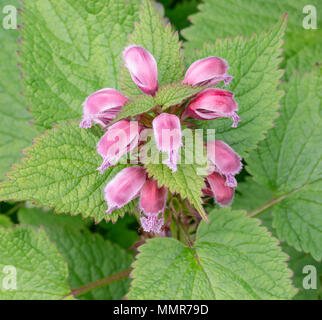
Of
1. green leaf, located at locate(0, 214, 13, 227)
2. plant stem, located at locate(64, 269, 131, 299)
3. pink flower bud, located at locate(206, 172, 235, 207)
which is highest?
green leaf, located at locate(0, 214, 13, 227)

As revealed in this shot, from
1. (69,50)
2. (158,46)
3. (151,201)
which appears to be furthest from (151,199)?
(69,50)

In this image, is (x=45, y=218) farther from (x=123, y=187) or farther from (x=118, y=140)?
(x=118, y=140)

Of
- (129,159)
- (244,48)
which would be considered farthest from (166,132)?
(244,48)

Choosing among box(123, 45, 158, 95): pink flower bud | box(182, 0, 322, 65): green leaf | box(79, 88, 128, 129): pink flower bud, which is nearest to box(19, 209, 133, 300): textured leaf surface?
box(79, 88, 128, 129): pink flower bud

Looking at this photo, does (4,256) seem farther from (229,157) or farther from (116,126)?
(229,157)

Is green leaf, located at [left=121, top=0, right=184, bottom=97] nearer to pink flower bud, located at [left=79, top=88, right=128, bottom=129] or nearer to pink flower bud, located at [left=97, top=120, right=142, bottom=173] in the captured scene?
pink flower bud, located at [left=79, top=88, right=128, bottom=129]

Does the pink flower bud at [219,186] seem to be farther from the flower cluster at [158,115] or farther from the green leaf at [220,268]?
the green leaf at [220,268]
